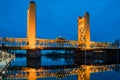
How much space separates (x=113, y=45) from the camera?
83562 millimetres

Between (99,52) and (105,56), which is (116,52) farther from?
(99,52)

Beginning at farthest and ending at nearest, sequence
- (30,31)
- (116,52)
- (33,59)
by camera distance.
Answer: (116,52) → (30,31) → (33,59)

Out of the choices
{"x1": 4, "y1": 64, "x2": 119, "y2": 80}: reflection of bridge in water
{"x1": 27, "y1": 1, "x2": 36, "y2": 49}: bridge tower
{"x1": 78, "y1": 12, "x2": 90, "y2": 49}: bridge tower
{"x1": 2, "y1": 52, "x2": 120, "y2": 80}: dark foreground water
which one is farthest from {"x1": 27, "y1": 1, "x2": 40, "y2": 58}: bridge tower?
{"x1": 4, "y1": 64, "x2": 119, "y2": 80}: reflection of bridge in water

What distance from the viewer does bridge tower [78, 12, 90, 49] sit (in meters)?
75.6

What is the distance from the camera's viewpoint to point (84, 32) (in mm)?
78125

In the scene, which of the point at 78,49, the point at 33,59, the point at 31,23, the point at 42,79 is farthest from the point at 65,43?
the point at 42,79

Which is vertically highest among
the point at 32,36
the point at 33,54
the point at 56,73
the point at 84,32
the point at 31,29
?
the point at 84,32

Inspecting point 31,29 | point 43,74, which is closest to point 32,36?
point 31,29

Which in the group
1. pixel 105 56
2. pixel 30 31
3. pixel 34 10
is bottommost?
pixel 105 56

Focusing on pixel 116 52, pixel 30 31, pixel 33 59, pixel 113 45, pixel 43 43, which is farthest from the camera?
pixel 113 45

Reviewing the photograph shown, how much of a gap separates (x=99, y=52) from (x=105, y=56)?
6.25 metres

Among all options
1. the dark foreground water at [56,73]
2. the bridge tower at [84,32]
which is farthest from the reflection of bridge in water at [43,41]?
the dark foreground water at [56,73]

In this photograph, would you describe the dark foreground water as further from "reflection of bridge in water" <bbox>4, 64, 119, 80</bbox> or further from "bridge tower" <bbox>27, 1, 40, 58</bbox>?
"bridge tower" <bbox>27, 1, 40, 58</bbox>

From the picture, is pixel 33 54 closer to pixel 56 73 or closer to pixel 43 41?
pixel 43 41
